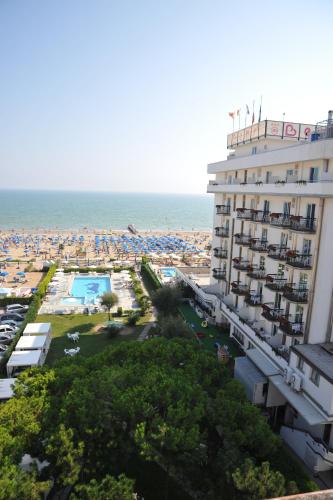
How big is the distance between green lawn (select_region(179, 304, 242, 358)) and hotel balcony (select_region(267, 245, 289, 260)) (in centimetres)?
990

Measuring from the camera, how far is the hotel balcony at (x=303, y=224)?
21359 mm

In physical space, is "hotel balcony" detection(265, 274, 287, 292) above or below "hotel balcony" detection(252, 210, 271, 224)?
below

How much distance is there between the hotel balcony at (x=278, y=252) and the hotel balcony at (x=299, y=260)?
1.11 meters

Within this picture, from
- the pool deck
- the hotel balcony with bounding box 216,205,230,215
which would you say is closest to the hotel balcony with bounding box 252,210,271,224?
the hotel balcony with bounding box 216,205,230,215

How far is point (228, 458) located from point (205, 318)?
78.5 feet

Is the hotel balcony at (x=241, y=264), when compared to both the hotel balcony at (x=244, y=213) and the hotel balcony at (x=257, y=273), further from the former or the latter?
the hotel balcony at (x=244, y=213)

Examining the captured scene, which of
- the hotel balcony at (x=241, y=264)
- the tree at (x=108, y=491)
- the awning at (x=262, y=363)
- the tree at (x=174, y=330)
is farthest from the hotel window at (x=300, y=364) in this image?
the tree at (x=108, y=491)

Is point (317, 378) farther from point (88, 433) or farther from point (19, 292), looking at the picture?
point (19, 292)

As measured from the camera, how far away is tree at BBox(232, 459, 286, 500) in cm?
1258

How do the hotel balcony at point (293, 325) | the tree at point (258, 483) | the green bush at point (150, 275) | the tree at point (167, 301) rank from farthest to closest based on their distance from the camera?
the green bush at point (150, 275) → the tree at point (167, 301) → the hotel balcony at point (293, 325) → the tree at point (258, 483)

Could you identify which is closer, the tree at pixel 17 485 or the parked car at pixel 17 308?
the tree at pixel 17 485

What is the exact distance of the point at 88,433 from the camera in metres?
14.2

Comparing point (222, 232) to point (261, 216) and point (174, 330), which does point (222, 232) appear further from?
point (174, 330)

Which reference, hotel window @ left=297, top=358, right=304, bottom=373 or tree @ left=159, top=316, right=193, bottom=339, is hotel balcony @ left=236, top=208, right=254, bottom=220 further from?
hotel window @ left=297, top=358, right=304, bottom=373
